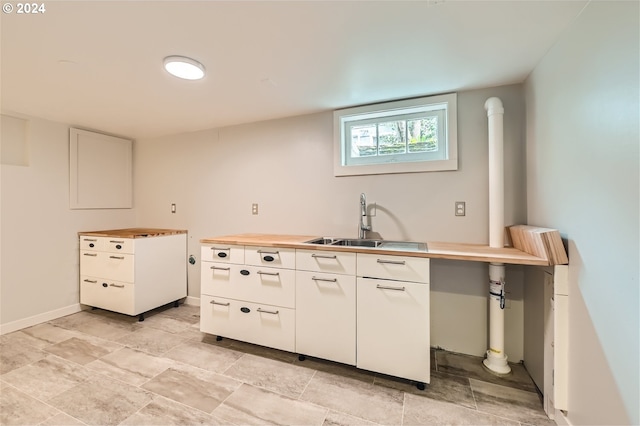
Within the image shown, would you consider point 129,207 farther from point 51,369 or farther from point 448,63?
point 448,63

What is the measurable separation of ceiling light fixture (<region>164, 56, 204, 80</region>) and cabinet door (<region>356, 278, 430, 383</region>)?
180 cm

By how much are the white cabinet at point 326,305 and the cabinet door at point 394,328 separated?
8 cm

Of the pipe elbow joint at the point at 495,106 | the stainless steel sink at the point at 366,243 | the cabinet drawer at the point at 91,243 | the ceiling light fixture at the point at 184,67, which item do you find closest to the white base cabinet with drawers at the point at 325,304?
the stainless steel sink at the point at 366,243

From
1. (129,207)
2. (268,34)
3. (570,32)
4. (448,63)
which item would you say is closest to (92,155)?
(129,207)

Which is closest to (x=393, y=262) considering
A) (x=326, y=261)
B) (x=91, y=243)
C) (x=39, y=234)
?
(x=326, y=261)

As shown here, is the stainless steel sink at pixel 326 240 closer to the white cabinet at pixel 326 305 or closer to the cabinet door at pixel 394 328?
the white cabinet at pixel 326 305

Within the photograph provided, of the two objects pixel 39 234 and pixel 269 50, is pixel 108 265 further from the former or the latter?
pixel 269 50

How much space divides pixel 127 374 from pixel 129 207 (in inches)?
94.8

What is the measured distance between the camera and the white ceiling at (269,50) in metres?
1.24

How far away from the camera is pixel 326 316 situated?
1.86m

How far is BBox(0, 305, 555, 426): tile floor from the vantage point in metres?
1.43

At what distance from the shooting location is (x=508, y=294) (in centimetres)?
194

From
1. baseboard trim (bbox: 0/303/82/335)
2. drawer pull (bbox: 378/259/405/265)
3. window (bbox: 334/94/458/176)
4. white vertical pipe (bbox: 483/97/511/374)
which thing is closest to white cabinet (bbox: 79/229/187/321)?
baseboard trim (bbox: 0/303/82/335)

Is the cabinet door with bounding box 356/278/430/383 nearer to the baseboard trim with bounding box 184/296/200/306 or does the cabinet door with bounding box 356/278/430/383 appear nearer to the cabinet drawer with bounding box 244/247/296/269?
the cabinet drawer with bounding box 244/247/296/269
